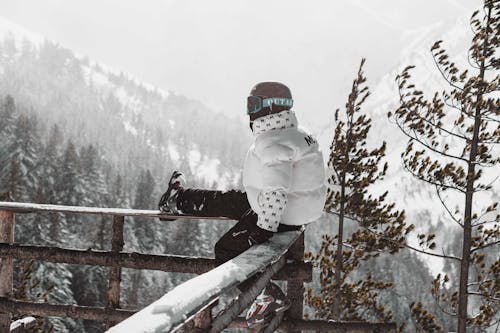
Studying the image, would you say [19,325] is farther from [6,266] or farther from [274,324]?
[274,324]

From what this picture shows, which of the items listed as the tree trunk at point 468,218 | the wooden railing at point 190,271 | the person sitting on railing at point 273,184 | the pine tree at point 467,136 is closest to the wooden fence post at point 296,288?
the wooden railing at point 190,271

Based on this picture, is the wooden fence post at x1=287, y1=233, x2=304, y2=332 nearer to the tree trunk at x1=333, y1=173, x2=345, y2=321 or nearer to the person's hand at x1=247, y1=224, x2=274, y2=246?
the person's hand at x1=247, y1=224, x2=274, y2=246

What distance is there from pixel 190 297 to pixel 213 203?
2.31 metres

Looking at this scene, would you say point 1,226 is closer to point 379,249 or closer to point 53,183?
point 379,249

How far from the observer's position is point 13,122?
59906 mm

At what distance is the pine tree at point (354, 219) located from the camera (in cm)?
1286

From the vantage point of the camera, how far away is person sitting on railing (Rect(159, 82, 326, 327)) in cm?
304

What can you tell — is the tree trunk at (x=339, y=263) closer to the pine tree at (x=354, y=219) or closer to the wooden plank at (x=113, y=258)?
the pine tree at (x=354, y=219)

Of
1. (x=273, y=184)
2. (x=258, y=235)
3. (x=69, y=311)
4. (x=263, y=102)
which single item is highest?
(x=263, y=102)

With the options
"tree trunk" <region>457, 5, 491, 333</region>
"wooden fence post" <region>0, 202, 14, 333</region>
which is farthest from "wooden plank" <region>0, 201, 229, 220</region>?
"tree trunk" <region>457, 5, 491, 333</region>

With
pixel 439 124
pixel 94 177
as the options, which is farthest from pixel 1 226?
pixel 94 177

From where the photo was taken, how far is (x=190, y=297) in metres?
1.54

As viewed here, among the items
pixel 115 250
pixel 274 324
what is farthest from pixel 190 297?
pixel 115 250

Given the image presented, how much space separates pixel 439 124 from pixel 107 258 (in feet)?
30.9
